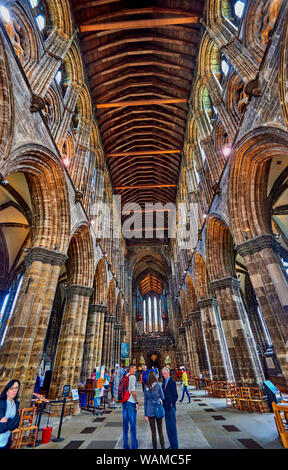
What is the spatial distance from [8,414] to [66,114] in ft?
34.9

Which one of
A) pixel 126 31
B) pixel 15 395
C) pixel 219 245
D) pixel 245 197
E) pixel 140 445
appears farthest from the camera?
pixel 126 31

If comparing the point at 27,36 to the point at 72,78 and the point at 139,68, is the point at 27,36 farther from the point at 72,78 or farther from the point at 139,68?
the point at 139,68

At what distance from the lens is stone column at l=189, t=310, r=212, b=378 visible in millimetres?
14758

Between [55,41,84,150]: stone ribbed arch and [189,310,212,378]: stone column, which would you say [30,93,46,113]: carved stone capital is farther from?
[189,310,212,378]: stone column

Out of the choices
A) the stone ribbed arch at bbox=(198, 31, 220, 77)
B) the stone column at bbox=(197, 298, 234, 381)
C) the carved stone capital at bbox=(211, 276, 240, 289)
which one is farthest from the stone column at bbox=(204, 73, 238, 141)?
the stone column at bbox=(197, 298, 234, 381)

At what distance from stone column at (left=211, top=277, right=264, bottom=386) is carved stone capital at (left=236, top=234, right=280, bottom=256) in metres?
3.04

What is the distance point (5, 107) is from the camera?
5.60 m

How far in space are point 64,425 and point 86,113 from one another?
14.5 m

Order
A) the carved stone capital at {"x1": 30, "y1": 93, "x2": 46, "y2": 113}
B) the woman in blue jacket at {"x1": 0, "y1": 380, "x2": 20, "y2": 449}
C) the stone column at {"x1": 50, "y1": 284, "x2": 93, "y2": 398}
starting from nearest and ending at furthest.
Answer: the woman in blue jacket at {"x1": 0, "y1": 380, "x2": 20, "y2": 449}
the carved stone capital at {"x1": 30, "y1": 93, "x2": 46, "y2": 113}
the stone column at {"x1": 50, "y1": 284, "x2": 93, "y2": 398}

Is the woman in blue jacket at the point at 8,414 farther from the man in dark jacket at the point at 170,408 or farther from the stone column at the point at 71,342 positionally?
the stone column at the point at 71,342

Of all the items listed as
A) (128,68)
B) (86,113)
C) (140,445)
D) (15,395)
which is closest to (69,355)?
(140,445)

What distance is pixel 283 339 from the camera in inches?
251

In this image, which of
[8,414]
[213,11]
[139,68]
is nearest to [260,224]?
[8,414]
